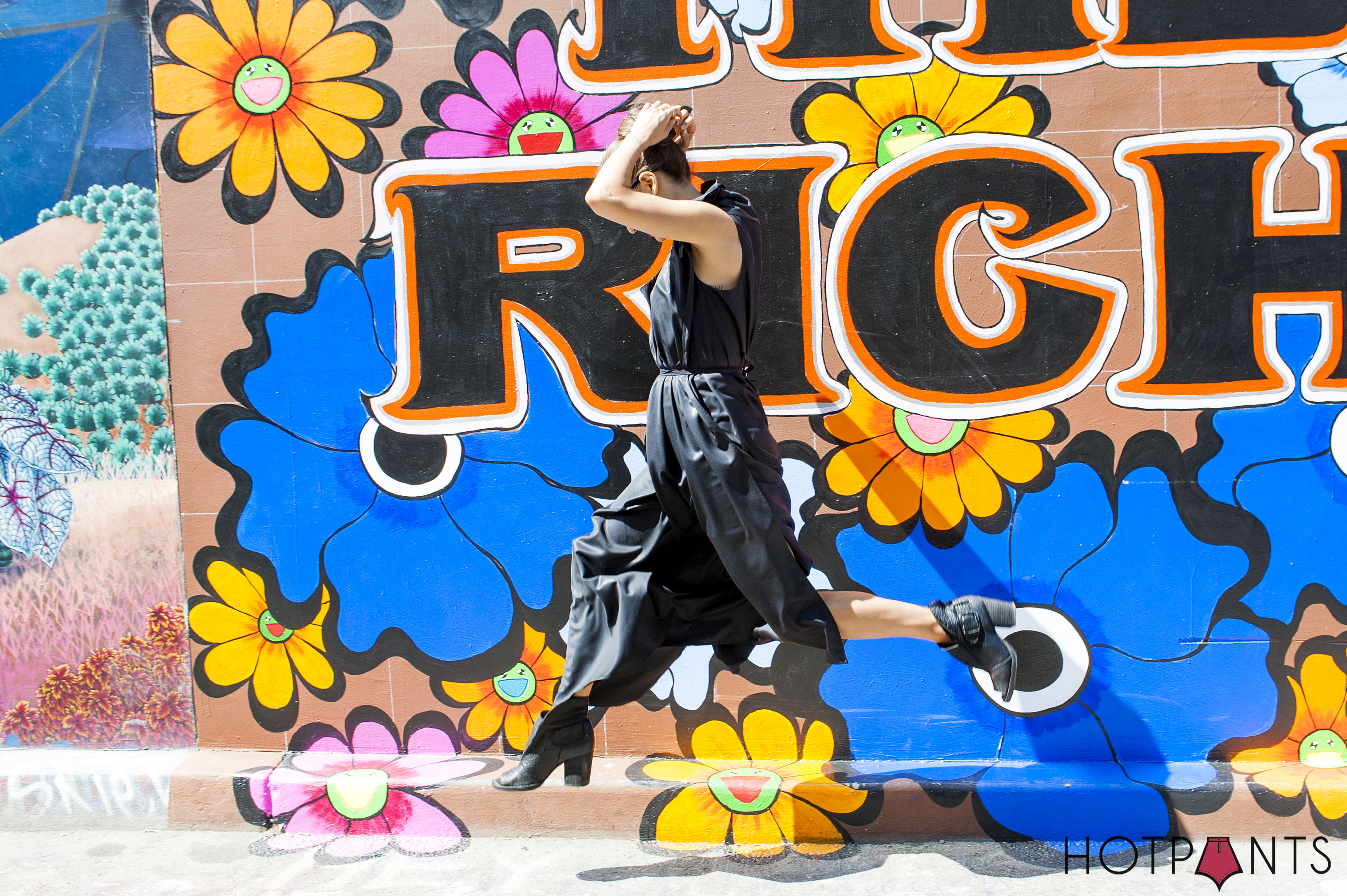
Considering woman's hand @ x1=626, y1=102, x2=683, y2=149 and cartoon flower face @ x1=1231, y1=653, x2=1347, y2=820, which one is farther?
cartoon flower face @ x1=1231, y1=653, x2=1347, y2=820

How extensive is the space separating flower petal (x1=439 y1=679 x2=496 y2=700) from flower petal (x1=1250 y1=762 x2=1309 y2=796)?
270 cm

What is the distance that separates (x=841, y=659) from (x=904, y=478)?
0.87 m

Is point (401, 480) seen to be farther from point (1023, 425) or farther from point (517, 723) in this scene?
point (1023, 425)

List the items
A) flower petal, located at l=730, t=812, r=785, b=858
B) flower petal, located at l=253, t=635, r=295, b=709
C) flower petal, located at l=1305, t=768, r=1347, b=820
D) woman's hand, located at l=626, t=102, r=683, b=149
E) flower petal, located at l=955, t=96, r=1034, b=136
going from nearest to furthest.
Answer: woman's hand, located at l=626, t=102, r=683, b=149 < flower petal, located at l=1305, t=768, r=1347, b=820 < flower petal, located at l=730, t=812, r=785, b=858 < flower petal, located at l=955, t=96, r=1034, b=136 < flower petal, located at l=253, t=635, r=295, b=709

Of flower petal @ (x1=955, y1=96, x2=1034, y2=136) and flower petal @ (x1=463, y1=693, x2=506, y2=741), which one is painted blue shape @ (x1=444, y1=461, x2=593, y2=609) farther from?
flower petal @ (x1=955, y1=96, x2=1034, y2=136)

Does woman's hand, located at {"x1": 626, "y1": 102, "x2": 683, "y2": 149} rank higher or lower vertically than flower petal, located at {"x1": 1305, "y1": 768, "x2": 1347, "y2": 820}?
higher

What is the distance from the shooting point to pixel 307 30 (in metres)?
3.47

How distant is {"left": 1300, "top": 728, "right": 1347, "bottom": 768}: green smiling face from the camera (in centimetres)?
327

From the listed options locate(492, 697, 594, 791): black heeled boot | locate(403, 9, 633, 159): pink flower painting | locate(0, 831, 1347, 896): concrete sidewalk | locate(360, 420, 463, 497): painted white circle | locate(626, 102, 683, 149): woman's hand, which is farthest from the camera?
locate(360, 420, 463, 497): painted white circle

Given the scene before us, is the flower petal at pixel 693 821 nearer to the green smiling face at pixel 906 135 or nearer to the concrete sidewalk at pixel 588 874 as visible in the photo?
the concrete sidewalk at pixel 588 874

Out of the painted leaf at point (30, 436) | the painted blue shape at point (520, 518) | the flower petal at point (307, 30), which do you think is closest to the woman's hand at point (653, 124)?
the painted blue shape at point (520, 518)

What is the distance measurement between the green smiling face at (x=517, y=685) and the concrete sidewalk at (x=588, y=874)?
0.50 metres

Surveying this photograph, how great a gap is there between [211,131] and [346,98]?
0.55 metres

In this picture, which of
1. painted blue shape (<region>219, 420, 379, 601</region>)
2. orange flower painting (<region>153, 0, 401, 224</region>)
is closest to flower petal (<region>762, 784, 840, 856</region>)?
painted blue shape (<region>219, 420, 379, 601</region>)
